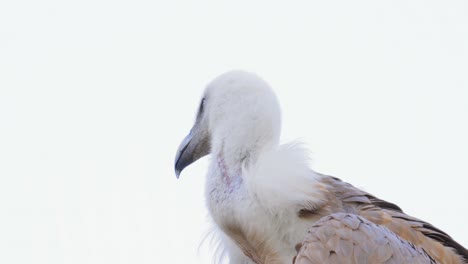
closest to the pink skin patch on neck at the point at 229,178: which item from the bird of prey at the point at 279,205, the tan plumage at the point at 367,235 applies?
the bird of prey at the point at 279,205

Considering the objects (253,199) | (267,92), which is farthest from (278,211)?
(267,92)

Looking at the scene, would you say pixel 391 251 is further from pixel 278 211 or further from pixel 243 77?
pixel 243 77

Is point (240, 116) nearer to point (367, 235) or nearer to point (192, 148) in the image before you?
point (192, 148)

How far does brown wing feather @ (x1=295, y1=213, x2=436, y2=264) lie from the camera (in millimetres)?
8469

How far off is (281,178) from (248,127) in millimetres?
483

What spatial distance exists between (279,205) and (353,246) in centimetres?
71

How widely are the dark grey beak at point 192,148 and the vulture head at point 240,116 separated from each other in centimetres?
11

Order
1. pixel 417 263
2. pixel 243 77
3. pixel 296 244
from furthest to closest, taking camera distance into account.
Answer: pixel 243 77 → pixel 296 244 → pixel 417 263

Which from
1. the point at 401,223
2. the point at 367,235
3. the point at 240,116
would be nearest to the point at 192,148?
the point at 240,116

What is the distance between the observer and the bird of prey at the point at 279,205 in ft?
28.0

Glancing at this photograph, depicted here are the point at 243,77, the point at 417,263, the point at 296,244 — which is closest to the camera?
→ the point at 417,263

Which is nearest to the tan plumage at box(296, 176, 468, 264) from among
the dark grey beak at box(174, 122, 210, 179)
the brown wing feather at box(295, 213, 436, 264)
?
the brown wing feather at box(295, 213, 436, 264)

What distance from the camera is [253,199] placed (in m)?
9.19

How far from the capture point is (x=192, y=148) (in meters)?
10.1
